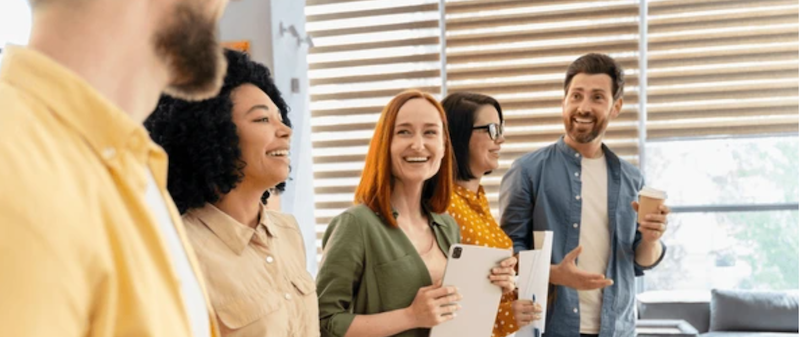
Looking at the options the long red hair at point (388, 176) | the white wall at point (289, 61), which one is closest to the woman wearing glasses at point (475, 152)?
the long red hair at point (388, 176)

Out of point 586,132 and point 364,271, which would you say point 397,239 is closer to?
point 364,271

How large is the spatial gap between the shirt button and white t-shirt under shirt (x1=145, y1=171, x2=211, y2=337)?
0.09 metres

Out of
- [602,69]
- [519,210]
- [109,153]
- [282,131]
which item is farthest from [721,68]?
[109,153]

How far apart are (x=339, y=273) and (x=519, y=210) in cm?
109

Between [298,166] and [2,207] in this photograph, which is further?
[298,166]

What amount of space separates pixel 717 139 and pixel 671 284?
1.27 m

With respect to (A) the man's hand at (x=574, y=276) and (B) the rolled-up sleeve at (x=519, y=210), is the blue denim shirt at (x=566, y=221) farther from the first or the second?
(A) the man's hand at (x=574, y=276)

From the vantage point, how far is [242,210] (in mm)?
1702

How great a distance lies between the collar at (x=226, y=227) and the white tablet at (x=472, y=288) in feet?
2.09

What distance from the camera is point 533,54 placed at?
5.03 meters

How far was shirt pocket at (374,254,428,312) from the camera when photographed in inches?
81.7

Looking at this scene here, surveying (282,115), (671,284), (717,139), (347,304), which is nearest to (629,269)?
(347,304)

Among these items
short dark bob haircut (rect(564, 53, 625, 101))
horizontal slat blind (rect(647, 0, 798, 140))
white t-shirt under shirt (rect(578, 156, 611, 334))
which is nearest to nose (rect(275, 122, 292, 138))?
white t-shirt under shirt (rect(578, 156, 611, 334))

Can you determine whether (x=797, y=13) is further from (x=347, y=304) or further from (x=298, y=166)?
(x=347, y=304)
